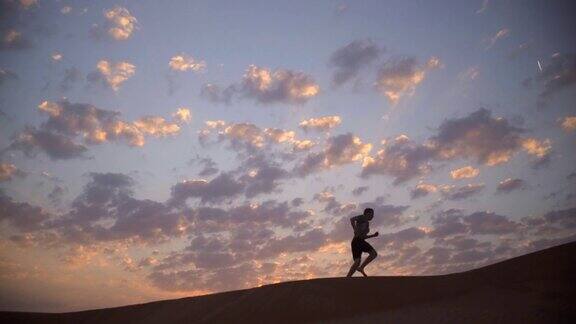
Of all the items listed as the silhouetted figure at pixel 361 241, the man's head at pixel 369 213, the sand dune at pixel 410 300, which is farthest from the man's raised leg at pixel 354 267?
the man's head at pixel 369 213

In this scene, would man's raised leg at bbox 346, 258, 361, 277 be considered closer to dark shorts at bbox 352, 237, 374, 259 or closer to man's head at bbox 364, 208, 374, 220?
dark shorts at bbox 352, 237, 374, 259

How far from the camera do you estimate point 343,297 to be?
723cm

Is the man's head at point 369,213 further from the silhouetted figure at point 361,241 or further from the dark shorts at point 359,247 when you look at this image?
the dark shorts at point 359,247

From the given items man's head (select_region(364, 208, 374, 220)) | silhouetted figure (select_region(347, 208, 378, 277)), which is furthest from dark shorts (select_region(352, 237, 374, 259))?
man's head (select_region(364, 208, 374, 220))

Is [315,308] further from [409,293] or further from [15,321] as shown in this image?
[15,321]

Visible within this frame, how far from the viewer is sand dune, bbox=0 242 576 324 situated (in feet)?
17.8

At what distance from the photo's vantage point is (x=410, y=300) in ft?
22.3

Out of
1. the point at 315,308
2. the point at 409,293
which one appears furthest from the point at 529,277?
the point at 315,308

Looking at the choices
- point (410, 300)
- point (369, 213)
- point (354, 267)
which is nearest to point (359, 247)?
point (354, 267)

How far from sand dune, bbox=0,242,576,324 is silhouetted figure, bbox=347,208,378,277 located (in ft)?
1.17

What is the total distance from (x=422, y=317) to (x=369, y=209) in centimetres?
318

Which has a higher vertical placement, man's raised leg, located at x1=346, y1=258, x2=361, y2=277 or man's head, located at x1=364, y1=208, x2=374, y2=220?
man's head, located at x1=364, y1=208, x2=374, y2=220

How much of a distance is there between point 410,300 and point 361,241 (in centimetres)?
187

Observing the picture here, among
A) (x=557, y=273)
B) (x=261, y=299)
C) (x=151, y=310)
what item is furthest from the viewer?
(x=151, y=310)
